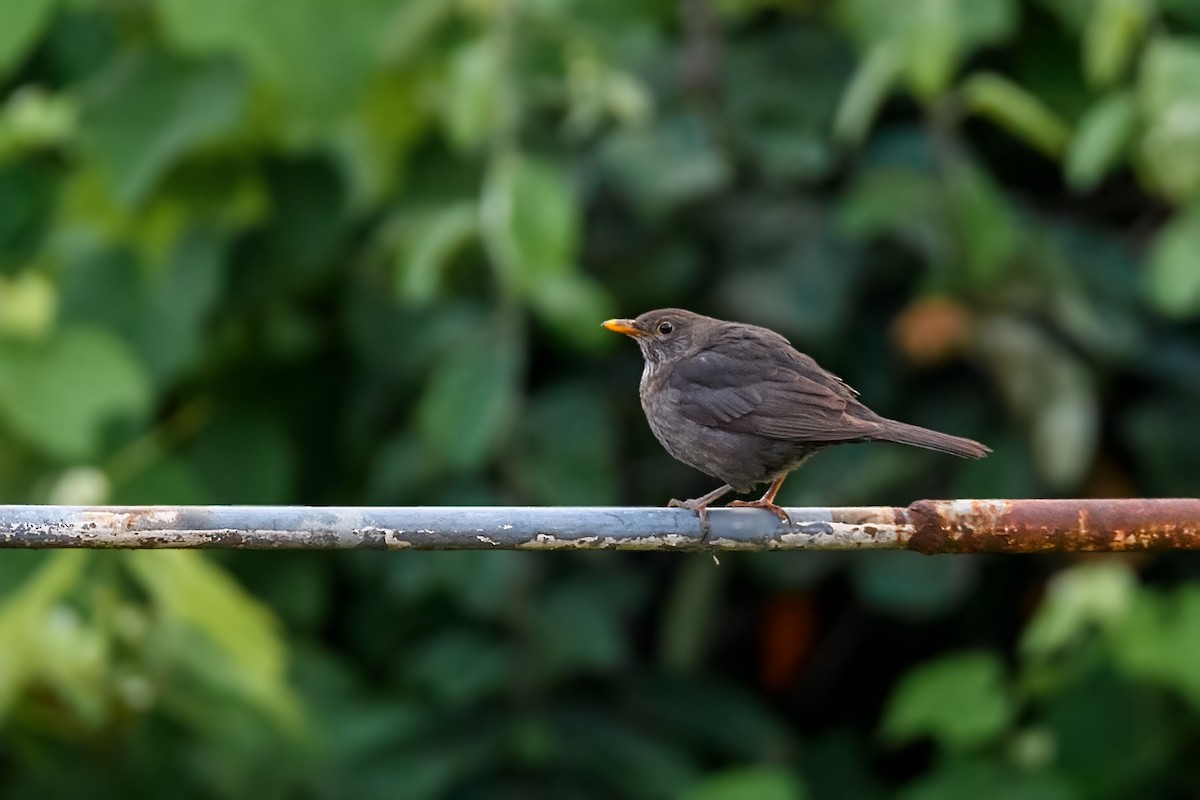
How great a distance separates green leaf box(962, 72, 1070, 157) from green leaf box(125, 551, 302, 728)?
231 centimetres

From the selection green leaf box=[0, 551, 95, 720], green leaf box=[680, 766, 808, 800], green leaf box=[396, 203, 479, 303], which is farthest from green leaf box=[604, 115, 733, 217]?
green leaf box=[0, 551, 95, 720]

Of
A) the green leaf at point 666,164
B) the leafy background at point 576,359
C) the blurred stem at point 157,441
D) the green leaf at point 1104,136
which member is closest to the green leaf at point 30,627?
the leafy background at point 576,359

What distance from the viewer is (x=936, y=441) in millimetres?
3115

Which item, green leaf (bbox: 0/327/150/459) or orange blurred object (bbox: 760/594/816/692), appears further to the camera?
orange blurred object (bbox: 760/594/816/692)

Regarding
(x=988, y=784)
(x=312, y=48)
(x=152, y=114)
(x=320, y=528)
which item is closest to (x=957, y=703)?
(x=988, y=784)

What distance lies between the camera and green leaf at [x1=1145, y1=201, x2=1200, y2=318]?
13.6 ft

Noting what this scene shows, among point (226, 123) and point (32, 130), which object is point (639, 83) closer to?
point (226, 123)

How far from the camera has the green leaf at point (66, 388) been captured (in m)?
4.25

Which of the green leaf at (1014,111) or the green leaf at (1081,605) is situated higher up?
the green leaf at (1014,111)

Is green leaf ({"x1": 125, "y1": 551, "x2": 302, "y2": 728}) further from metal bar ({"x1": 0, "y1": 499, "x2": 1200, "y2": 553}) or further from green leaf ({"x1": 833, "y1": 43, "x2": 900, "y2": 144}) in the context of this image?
green leaf ({"x1": 833, "y1": 43, "x2": 900, "y2": 144})

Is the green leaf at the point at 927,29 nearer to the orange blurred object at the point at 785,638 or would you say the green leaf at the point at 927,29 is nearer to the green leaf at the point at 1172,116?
the green leaf at the point at 1172,116

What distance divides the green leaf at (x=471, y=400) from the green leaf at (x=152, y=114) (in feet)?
2.89

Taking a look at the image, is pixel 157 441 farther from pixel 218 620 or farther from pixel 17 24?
pixel 17 24

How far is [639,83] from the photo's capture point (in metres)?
5.11
